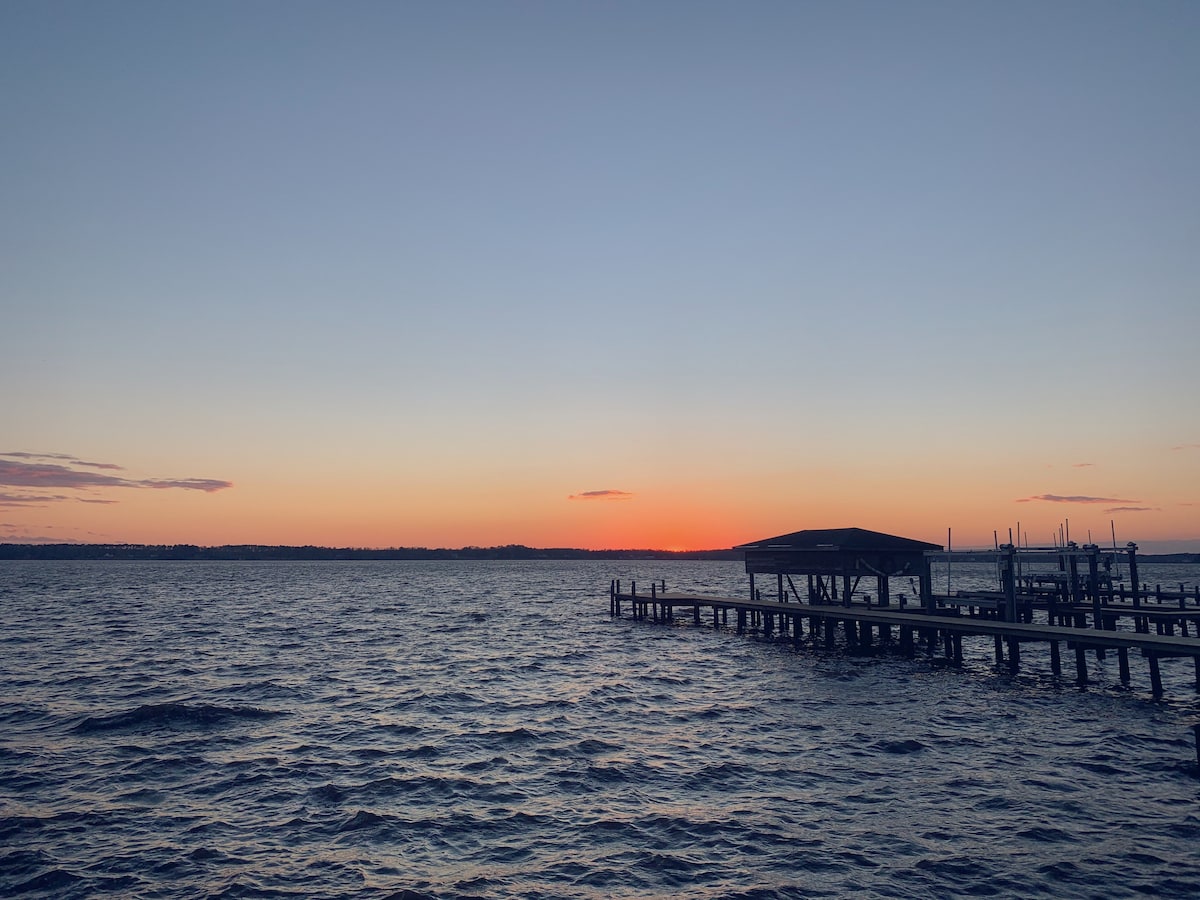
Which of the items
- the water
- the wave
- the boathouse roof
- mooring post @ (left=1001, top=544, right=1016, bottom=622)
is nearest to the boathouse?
the boathouse roof

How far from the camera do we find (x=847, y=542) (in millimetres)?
45281

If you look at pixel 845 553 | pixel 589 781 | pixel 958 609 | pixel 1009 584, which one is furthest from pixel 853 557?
pixel 589 781

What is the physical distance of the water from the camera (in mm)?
13984

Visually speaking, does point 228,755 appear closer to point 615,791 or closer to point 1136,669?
point 615,791

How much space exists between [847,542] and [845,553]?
64 cm

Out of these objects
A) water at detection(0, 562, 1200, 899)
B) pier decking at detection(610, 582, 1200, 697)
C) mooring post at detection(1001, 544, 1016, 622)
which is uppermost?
mooring post at detection(1001, 544, 1016, 622)

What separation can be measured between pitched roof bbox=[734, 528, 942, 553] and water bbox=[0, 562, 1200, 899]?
26.6ft

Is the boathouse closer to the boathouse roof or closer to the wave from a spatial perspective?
the boathouse roof

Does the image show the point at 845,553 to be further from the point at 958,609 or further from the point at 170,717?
the point at 170,717

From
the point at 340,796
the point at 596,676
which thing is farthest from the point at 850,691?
the point at 340,796

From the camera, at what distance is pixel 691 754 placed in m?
22.1

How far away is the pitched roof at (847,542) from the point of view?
4441cm

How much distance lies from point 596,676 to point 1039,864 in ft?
79.0

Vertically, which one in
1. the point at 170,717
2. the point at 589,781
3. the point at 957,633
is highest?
the point at 957,633
